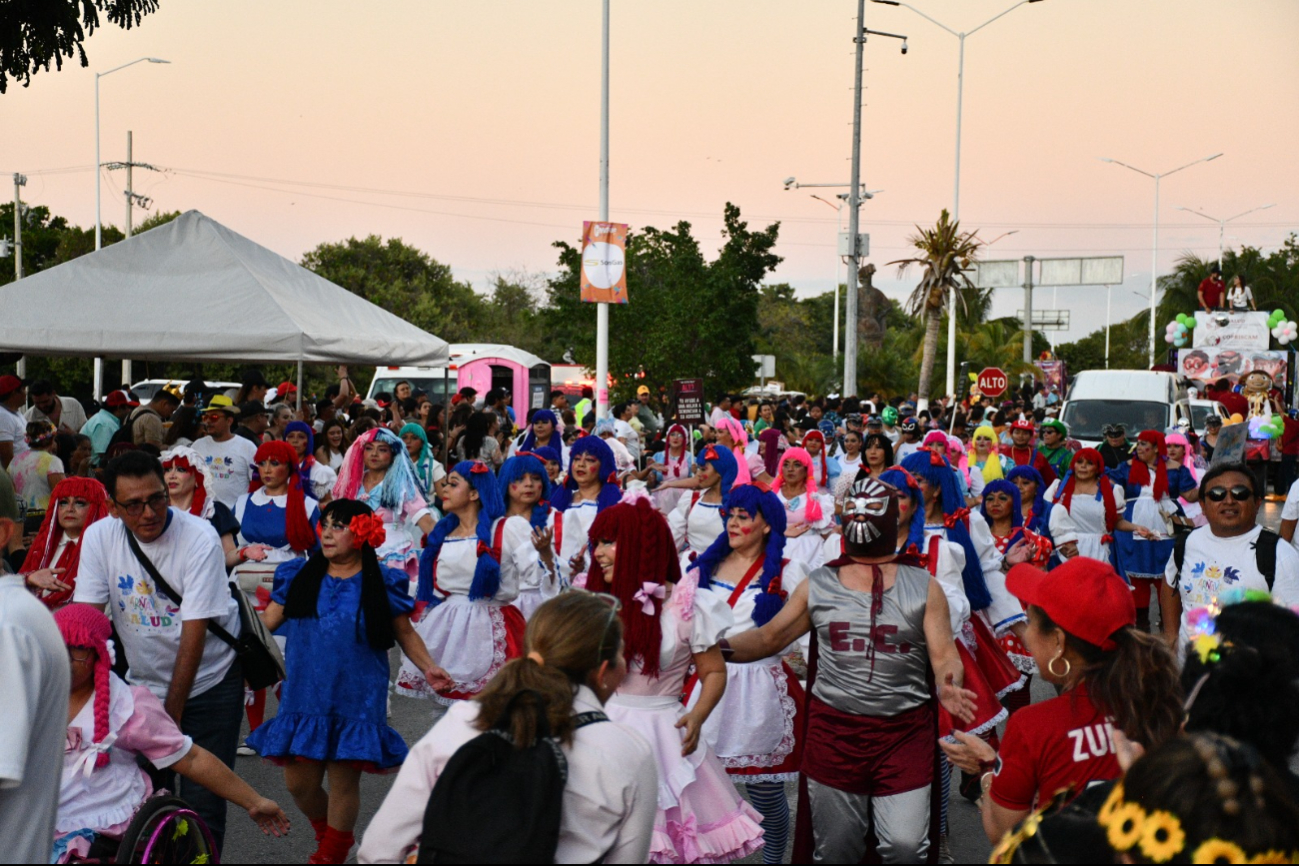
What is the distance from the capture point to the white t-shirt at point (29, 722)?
118 inches

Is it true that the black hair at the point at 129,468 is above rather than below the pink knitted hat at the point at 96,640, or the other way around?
above

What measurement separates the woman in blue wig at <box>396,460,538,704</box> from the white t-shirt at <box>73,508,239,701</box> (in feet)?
5.29

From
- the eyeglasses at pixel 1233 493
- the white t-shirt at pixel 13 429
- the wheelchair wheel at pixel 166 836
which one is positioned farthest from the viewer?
the white t-shirt at pixel 13 429

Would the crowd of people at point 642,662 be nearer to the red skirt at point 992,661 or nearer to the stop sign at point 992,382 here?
the red skirt at point 992,661

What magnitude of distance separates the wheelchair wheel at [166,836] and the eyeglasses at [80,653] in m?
0.54

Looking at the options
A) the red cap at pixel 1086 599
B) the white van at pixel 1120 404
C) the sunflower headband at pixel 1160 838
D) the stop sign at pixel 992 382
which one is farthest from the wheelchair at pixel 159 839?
the stop sign at pixel 992 382

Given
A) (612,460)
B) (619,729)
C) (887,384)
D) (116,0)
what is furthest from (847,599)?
(887,384)

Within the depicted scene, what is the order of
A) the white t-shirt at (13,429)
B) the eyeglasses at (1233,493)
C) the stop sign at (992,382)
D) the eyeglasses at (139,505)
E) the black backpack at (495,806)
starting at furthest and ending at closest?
the stop sign at (992,382) → the white t-shirt at (13,429) → the eyeglasses at (1233,493) → the eyeglasses at (139,505) → the black backpack at (495,806)

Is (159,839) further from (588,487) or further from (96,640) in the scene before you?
(588,487)

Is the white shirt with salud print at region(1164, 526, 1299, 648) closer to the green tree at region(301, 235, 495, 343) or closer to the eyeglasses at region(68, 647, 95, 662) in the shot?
the eyeglasses at region(68, 647, 95, 662)

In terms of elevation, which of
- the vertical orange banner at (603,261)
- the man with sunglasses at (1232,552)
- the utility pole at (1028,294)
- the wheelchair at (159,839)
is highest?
the utility pole at (1028,294)

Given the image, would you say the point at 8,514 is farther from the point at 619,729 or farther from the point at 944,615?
the point at 944,615

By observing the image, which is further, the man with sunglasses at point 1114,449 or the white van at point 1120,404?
the white van at point 1120,404

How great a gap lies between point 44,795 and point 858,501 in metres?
2.86
